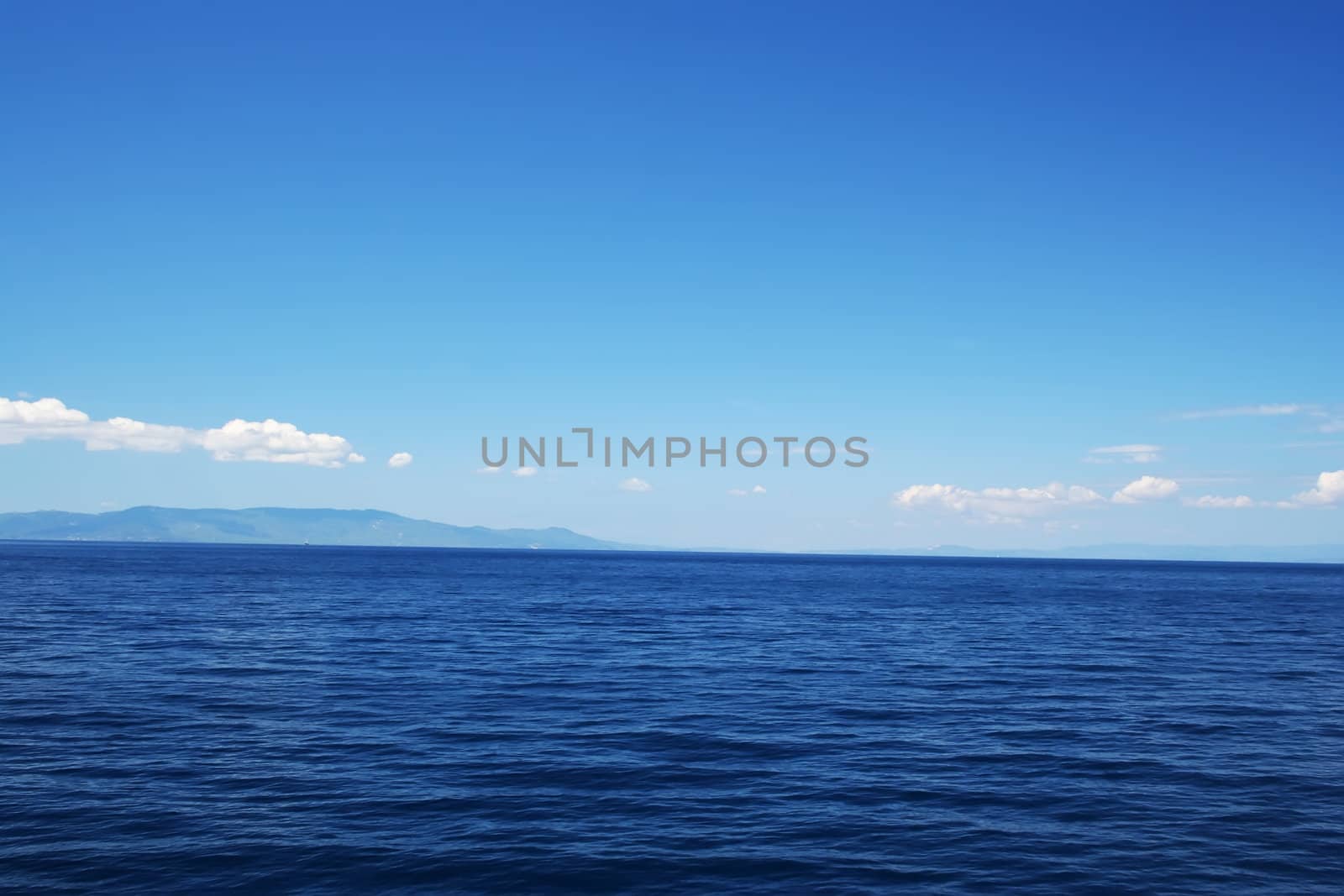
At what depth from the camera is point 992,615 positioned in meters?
90.8

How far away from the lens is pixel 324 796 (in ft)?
81.7

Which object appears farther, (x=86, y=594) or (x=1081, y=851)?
(x=86, y=594)

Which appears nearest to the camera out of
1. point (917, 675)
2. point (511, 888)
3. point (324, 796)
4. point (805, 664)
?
point (511, 888)

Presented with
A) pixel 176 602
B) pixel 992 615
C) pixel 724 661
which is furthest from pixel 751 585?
pixel 724 661

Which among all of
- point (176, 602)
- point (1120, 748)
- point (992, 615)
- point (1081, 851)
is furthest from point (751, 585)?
point (1081, 851)

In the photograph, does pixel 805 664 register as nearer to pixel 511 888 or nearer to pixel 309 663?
pixel 309 663

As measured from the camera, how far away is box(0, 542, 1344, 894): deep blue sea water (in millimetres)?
20484

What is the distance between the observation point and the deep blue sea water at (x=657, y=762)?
2048cm

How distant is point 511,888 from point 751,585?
442 ft

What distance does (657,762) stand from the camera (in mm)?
28906

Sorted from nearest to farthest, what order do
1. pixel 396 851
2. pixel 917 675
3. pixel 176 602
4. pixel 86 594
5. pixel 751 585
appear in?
pixel 396 851 → pixel 917 675 → pixel 176 602 → pixel 86 594 → pixel 751 585

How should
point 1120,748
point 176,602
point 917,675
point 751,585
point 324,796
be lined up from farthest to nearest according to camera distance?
point 751,585, point 176,602, point 917,675, point 1120,748, point 324,796

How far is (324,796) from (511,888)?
27.5ft

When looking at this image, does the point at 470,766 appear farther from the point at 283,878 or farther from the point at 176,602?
the point at 176,602
